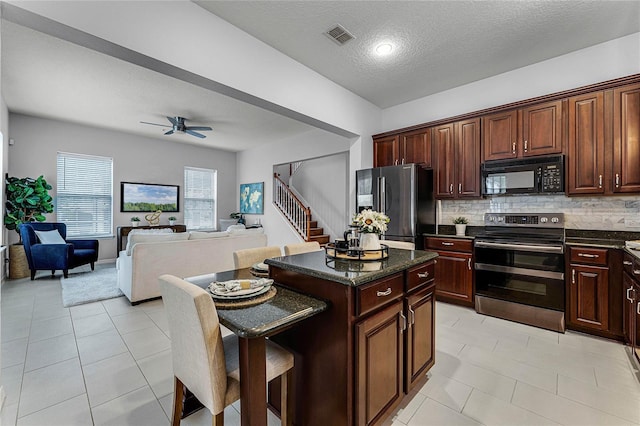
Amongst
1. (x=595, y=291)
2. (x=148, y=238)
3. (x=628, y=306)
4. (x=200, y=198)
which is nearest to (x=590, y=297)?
(x=595, y=291)

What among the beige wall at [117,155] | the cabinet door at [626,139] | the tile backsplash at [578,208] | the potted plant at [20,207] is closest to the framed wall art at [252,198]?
the beige wall at [117,155]

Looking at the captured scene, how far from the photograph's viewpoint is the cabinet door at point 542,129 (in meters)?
3.13

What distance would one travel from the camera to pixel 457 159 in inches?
151

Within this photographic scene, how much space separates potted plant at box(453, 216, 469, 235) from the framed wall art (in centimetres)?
505

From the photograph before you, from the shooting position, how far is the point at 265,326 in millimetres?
1170

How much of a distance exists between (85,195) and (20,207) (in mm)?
1335

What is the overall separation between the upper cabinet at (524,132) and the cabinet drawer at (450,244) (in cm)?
110

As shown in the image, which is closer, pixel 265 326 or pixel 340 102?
pixel 265 326

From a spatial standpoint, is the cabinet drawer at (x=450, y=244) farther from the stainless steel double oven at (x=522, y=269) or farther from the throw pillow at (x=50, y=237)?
the throw pillow at (x=50, y=237)

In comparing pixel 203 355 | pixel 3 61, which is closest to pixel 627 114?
pixel 203 355

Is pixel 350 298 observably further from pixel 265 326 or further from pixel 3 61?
pixel 3 61

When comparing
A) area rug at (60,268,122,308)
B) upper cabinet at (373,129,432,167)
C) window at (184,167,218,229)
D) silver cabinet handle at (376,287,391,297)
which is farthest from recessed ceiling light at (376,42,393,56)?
window at (184,167,218,229)

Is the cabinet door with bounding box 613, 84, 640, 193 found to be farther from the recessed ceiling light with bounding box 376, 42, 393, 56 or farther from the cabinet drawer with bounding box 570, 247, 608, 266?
the recessed ceiling light with bounding box 376, 42, 393, 56

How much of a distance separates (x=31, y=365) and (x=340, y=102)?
13.9 ft
